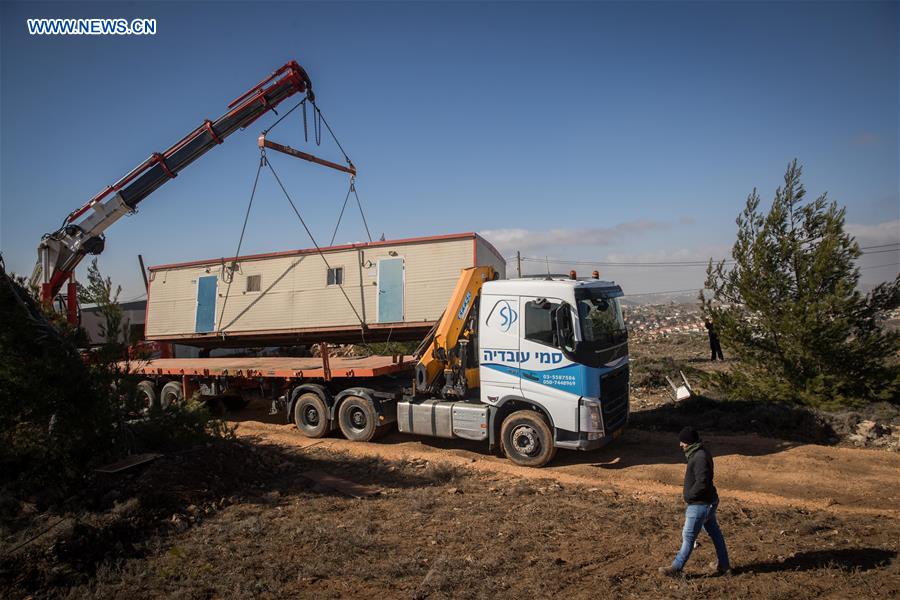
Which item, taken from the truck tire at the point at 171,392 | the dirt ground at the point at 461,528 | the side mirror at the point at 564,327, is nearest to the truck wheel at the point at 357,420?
the dirt ground at the point at 461,528

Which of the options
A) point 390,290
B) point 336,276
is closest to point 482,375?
point 390,290

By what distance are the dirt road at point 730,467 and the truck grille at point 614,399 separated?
820 mm

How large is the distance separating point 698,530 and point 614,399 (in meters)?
4.04

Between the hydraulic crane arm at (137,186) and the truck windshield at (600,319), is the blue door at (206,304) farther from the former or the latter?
Answer: the truck windshield at (600,319)

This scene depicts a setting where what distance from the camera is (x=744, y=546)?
18.9 ft

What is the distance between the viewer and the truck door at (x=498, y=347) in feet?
29.6

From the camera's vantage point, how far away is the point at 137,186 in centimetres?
1460

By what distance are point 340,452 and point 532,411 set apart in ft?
→ 12.9

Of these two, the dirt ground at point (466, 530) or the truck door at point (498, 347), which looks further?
the truck door at point (498, 347)

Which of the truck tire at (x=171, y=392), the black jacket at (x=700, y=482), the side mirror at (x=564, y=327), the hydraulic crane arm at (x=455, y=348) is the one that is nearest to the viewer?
the black jacket at (x=700, y=482)

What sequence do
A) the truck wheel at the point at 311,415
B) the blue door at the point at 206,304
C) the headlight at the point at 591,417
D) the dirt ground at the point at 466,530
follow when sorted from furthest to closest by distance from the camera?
the blue door at the point at 206,304 < the truck wheel at the point at 311,415 < the headlight at the point at 591,417 < the dirt ground at the point at 466,530

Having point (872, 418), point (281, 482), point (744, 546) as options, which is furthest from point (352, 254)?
point (872, 418)

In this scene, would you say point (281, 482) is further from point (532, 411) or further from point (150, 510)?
point (532, 411)

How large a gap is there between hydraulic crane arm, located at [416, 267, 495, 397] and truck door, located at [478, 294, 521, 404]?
0.54 metres
